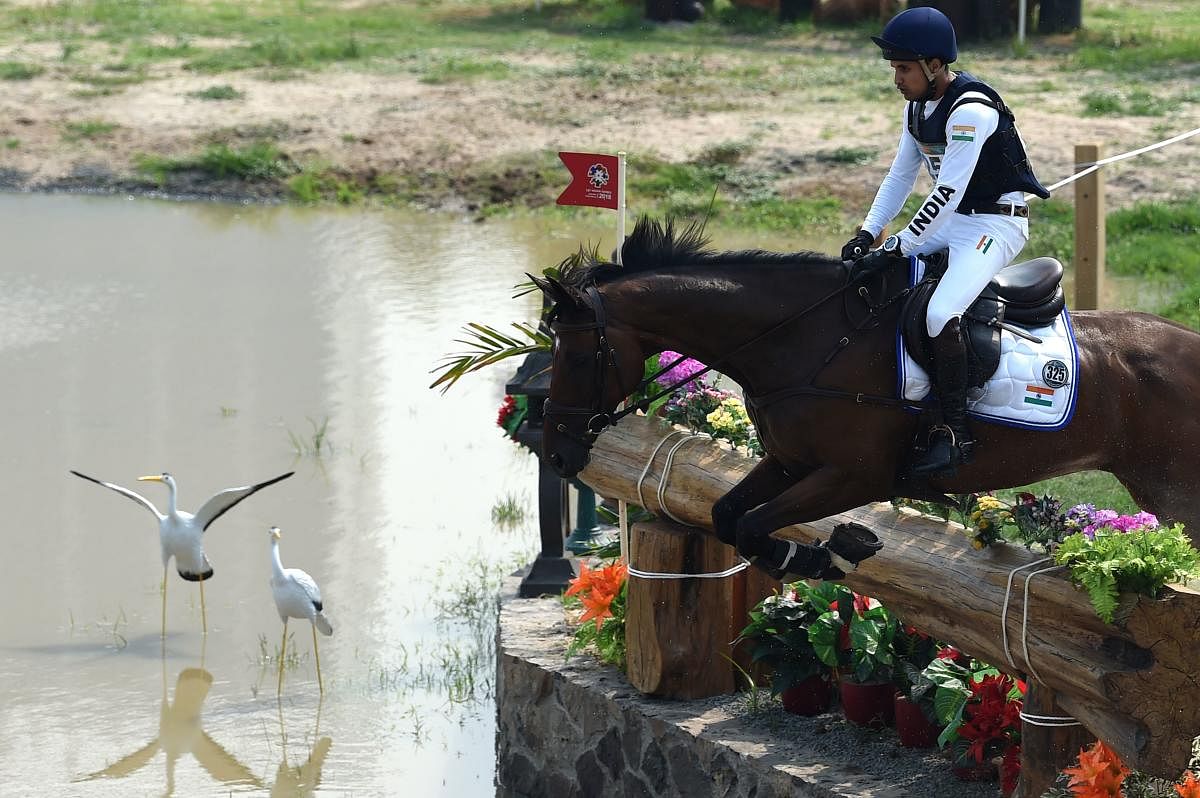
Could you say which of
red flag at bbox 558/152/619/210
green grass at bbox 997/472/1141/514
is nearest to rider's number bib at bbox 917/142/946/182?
red flag at bbox 558/152/619/210

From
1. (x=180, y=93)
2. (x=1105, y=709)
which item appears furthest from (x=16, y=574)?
(x=180, y=93)

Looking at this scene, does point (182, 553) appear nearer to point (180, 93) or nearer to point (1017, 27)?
point (180, 93)

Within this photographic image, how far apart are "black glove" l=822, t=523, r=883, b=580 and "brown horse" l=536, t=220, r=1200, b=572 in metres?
0.09

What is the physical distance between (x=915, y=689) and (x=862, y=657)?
0.96 ft

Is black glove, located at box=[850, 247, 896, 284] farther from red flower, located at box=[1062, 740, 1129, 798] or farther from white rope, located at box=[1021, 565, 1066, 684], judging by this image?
red flower, located at box=[1062, 740, 1129, 798]

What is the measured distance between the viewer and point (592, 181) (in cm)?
678

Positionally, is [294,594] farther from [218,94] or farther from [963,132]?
[218,94]

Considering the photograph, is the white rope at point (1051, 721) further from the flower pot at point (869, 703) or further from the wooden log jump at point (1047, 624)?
the flower pot at point (869, 703)

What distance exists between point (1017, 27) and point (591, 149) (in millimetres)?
10462

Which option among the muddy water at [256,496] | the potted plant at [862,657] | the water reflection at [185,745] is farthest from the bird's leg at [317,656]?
the potted plant at [862,657]

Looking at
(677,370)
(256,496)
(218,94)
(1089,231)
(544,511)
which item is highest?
Answer: (218,94)

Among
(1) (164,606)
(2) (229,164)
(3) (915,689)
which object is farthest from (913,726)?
(2) (229,164)

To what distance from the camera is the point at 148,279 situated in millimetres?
17016

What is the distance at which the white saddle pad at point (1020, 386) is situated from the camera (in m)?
5.57
